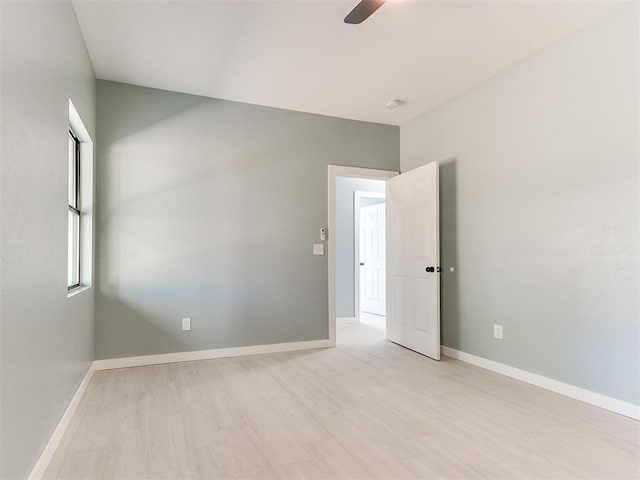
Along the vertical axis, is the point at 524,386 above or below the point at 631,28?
below

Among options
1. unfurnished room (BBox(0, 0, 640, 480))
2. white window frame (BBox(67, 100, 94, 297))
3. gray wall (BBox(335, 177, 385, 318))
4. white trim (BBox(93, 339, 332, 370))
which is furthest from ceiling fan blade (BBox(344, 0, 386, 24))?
gray wall (BBox(335, 177, 385, 318))

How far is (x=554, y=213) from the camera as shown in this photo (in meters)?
A: 2.86


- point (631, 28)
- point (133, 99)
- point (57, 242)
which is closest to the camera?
point (57, 242)

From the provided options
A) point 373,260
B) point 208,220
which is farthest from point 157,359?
point 373,260

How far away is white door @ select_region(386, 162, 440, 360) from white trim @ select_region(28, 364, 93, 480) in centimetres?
293

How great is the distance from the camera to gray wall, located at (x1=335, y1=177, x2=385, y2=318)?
19.2 feet

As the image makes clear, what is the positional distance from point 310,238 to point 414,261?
1127 mm

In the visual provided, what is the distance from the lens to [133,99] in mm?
3580

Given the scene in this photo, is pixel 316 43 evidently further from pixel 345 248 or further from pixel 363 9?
pixel 345 248

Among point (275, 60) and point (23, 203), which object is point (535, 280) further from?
point (23, 203)

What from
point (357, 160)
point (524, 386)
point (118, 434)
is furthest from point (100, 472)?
point (357, 160)

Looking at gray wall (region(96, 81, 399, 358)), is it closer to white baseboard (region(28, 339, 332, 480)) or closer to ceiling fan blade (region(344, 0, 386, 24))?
white baseboard (region(28, 339, 332, 480))

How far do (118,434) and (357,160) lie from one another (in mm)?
3425

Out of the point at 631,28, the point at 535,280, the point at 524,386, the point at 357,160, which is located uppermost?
the point at 631,28
